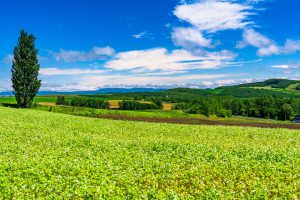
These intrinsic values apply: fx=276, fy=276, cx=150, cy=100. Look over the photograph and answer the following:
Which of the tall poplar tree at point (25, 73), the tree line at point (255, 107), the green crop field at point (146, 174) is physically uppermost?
the tall poplar tree at point (25, 73)

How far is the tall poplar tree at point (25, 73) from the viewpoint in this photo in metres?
81.1

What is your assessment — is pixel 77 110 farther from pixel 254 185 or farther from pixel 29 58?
pixel 254 185

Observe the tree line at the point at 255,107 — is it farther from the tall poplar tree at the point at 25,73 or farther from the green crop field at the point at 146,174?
the green crop field at the point at 146,174

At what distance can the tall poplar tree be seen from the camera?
8112 cm

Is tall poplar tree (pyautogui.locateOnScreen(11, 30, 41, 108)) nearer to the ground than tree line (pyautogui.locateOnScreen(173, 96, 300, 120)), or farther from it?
farther from it

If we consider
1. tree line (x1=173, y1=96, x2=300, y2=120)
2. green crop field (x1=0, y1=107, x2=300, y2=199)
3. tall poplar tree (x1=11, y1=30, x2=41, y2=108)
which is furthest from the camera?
tree line (x1=173, y1=96, x2=300, y2=120)

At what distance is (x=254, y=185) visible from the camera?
1566 cm

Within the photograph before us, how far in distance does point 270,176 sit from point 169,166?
6380mm

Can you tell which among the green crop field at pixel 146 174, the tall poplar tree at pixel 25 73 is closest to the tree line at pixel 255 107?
the tall poplar tree at pixel 25 73

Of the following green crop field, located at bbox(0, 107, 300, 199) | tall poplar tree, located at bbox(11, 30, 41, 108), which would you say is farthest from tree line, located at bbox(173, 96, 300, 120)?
green crop field, located at bbox(0, 107, 300, 199)

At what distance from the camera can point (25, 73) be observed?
82875mm

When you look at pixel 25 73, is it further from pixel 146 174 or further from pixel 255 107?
pixel 255 107

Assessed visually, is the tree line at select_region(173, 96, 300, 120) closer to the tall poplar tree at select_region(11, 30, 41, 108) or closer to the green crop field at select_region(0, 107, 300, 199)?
the tall poplar tree at select_region(11, 30, 41, 108)

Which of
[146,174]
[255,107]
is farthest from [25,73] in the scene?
[255,107]
